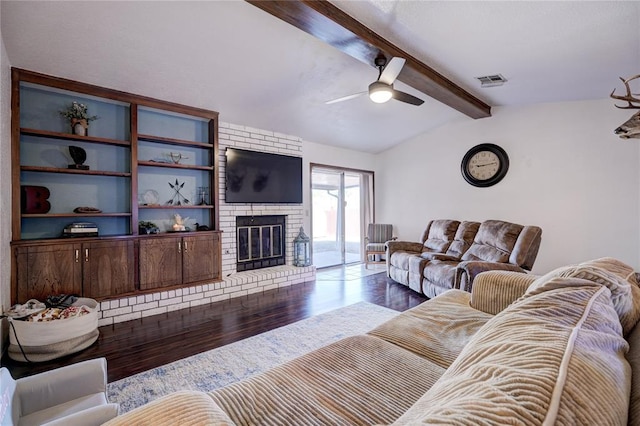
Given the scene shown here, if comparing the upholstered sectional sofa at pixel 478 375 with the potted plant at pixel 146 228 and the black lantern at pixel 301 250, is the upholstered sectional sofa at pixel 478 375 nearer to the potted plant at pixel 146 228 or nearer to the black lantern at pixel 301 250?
the potted plant at pixel 146 228

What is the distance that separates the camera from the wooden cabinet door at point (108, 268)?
3.01m

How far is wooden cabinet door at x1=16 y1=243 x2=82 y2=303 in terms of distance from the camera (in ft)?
8.74

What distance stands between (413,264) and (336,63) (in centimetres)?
285

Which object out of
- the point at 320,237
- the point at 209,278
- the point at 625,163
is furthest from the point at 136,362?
the point at 625,163

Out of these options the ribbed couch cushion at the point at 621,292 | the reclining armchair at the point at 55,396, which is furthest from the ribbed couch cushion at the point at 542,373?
the reclining armchair at the point at 55,396

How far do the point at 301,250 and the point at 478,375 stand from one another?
14.5ft

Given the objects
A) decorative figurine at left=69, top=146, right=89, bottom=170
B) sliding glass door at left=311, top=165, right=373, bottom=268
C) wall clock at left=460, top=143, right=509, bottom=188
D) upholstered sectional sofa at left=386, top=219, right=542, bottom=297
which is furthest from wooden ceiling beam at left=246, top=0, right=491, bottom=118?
sliding glass door at left=311, top=165, right=373, bottom=268

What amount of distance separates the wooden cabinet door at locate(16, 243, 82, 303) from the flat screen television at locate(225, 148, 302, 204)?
6.22 feet

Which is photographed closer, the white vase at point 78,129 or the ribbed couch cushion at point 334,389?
the ribbed couch cushion at point 334,389

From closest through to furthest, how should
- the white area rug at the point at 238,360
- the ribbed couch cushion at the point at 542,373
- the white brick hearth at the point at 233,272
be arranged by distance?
the ribbed couch cushion at the point at 542,373 < the white area rug at the point at 238,360 < the white brick hearth at the point at 233,272

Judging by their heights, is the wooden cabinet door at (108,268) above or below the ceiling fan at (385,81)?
below

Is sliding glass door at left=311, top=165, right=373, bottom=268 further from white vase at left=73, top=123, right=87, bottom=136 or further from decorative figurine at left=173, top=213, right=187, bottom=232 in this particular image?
white vase at left=73, top=123, right=87, bottom=136

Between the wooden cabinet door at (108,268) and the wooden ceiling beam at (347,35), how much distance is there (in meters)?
2.82

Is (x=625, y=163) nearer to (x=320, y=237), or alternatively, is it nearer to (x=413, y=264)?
(x=413, y=264)
